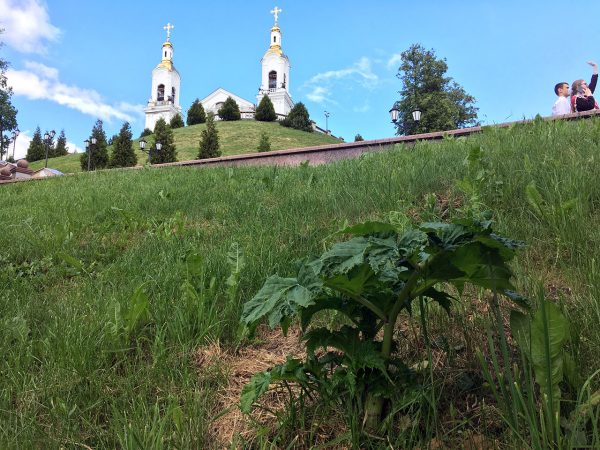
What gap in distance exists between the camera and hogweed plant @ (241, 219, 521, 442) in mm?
1000

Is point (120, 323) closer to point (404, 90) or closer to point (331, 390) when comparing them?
point (331, 390)

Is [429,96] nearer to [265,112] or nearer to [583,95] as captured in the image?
[265,112]

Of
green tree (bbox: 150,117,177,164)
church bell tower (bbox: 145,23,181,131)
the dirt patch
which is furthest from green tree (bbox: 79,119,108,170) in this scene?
church bell tower (bbox: 145,23,181,131)

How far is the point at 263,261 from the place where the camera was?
2.55 meters

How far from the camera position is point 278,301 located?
3.57 ft

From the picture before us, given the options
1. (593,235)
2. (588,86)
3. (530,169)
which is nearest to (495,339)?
(593,235)

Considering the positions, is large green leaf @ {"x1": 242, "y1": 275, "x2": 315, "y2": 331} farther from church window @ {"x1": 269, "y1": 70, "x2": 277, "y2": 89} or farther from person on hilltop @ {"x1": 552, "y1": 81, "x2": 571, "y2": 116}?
church window @ {"x1": 269, "y1": 70, "x2": 277, "y2": 89}

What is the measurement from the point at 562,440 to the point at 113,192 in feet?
19.3

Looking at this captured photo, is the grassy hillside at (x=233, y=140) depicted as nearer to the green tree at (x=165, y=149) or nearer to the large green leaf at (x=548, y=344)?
the green tree at (x=165, y=149)

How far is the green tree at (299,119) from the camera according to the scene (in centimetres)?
6500

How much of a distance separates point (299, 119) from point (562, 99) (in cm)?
5787

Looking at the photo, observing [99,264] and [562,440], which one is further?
[99,264]

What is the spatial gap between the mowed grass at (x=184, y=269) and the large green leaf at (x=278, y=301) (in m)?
0.49

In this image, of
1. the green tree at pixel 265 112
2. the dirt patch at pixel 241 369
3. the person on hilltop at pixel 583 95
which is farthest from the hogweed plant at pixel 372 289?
the green tree at pixel 265 112
